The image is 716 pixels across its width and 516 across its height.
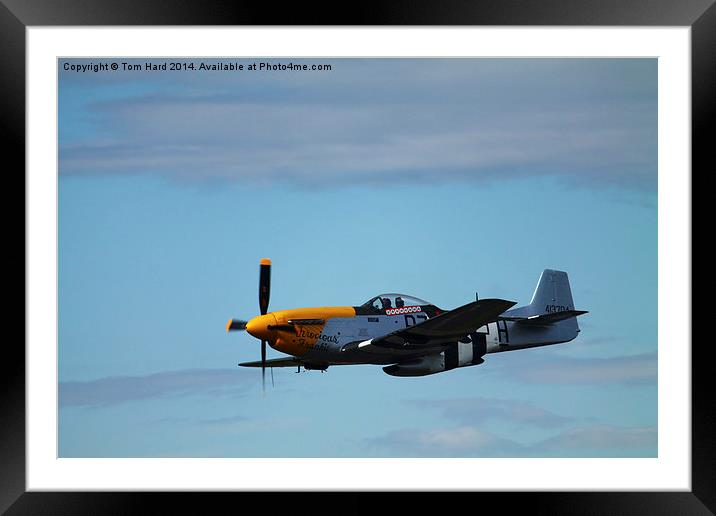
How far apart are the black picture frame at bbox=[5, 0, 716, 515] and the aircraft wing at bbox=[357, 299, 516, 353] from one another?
143 inches

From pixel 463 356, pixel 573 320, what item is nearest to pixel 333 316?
pixel 463 356

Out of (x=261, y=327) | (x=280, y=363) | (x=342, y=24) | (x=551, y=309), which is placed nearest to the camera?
(x=342, y=24)

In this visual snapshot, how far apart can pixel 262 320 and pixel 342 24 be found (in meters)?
5.27

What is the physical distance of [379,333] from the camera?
16000 millimetres

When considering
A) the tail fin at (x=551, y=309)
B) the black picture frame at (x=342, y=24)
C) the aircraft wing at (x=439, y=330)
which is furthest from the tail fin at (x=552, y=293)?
the black picture frame at (x=342, y=24)

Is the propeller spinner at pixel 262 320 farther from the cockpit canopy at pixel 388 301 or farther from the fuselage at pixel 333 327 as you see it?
the cockpit canopy at pixel 388 301

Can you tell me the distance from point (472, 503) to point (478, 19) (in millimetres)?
5274

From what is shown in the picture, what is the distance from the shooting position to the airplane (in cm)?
1561

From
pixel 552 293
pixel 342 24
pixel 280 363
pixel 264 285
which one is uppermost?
pixel 342 24

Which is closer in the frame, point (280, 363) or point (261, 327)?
point (261, 327)

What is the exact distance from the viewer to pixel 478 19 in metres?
11.6

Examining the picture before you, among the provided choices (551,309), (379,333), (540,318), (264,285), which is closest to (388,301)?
(379,333)

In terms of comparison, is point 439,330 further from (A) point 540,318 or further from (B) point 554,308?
(B) point 554,308

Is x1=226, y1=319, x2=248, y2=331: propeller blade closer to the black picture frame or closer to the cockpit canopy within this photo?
the cockpit canopy
